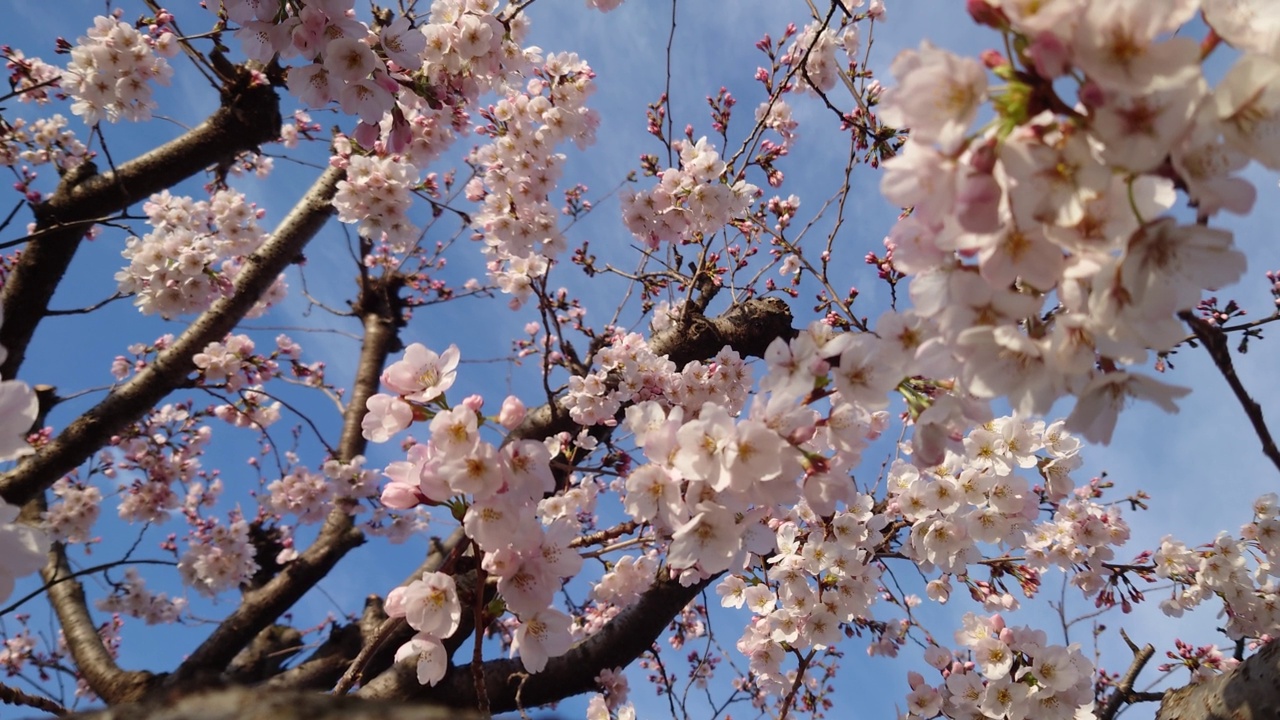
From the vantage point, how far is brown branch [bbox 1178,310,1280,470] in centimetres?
88

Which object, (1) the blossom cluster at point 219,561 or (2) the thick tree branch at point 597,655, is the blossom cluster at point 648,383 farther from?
(1) the blossom cluster at point 219,561

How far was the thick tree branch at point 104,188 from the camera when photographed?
3078 mm

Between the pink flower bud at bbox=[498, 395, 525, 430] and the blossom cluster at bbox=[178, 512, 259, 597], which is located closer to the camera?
the pink flower bud at bbox=[498, 395, 525, 430]

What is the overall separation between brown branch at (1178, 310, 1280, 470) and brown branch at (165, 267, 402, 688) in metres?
3.60

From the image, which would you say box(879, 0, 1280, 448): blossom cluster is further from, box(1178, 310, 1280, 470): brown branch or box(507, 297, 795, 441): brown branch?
box(507, 297, 795, 441): brown branch

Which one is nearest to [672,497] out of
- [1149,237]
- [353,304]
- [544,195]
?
[1149,237]

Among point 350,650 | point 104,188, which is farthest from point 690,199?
point 350,650

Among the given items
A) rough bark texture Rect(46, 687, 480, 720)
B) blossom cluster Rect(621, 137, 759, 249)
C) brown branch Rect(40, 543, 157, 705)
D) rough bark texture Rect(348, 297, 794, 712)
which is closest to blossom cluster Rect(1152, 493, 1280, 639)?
rough bark texture Rect(348, 297, 794, 712)

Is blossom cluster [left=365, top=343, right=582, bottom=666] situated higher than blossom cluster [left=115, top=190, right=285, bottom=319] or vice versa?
blossom cluster [left=115, top=190, right=285, bottom=319]

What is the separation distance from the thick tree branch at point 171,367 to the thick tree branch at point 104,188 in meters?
0.17

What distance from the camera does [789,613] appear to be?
2736 millimetres

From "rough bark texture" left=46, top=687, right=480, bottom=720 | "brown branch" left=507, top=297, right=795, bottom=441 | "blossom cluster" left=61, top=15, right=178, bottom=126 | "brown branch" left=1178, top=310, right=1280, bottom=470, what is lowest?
"rough bark texture" left=46, top=687, right=480, bottom=720

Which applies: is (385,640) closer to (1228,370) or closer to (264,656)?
(1228,370)

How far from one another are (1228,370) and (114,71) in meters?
4.36
